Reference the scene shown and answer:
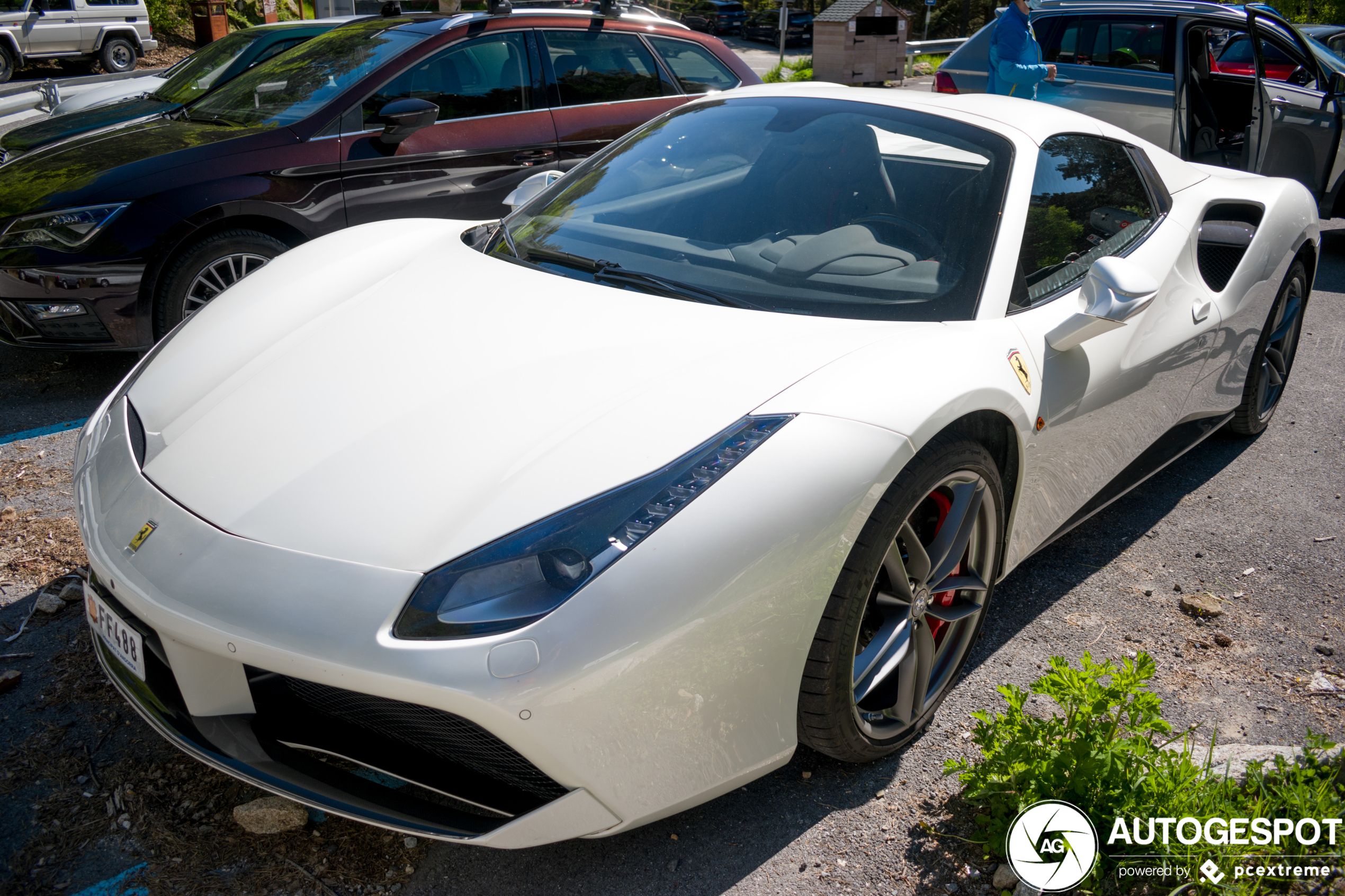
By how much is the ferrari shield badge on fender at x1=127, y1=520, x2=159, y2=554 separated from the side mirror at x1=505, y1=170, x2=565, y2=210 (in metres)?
1.68

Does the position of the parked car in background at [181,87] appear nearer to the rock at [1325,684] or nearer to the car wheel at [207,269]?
the car wheel at [207,269]

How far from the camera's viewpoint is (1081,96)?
7164mm

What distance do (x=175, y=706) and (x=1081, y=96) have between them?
7.36 meters

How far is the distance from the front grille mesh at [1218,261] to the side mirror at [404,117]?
3209mm

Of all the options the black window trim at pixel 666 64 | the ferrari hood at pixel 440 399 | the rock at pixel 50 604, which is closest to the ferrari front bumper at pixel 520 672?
the ferrari hood at pixel 440 399

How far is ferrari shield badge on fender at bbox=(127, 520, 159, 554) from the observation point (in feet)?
5.88

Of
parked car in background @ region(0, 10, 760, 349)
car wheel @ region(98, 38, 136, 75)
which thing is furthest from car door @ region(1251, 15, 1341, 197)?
car wheel @ region(98, 38, 136, 75)

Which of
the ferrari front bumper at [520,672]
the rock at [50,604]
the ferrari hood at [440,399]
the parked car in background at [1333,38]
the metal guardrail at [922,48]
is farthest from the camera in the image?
the metal guardrail at [922,48]

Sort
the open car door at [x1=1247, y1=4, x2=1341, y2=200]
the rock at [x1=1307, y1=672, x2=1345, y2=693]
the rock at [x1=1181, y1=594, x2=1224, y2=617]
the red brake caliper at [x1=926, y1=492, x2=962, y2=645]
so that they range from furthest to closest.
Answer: the open car door at [x1=1247, y1=4, x2=1341, y2=200] → the rock at [x1=1181, y1=594, x2=1224, y2=617] → the rock at [x1=1307, y1=672, x2=1345, y2=693] → the red brake caliper at [x1=926, y1=492, x2=962, y2=645]

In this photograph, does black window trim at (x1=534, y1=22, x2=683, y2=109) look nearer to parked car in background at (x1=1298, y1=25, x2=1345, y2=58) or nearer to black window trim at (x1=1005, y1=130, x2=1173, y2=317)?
black window trim at (x1=1005, y1=130, x2=1173, y2=317)

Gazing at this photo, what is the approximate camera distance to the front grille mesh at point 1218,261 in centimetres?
317

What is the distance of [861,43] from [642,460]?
1777cm

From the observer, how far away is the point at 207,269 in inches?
161

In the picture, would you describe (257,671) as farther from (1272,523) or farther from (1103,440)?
(1272,523)
